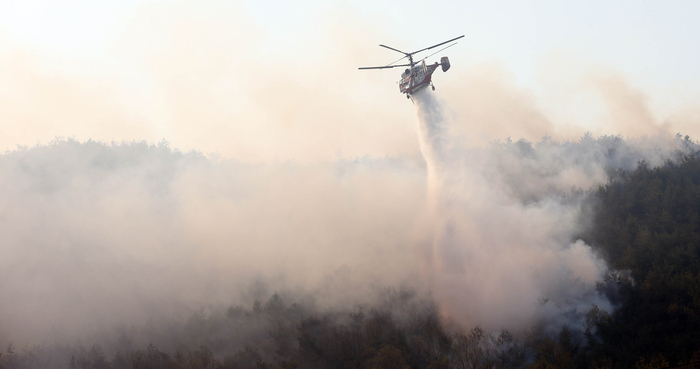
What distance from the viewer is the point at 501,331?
60562mm

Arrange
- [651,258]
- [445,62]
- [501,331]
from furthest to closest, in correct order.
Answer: [651,258]
[501,331]
[445,62]

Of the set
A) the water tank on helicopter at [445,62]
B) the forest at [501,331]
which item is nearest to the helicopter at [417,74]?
the water tank on helicopter at [445,62]

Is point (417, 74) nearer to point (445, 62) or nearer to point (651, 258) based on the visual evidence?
point (445, 62)

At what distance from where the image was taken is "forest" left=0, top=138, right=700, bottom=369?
57.6m

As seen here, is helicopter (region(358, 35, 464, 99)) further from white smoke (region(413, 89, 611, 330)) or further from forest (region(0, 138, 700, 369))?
forest (region(0, 138, 700, 369))

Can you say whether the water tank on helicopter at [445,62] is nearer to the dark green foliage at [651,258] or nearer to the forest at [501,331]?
the forest at [501,331]

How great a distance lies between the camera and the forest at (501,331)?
189 ft

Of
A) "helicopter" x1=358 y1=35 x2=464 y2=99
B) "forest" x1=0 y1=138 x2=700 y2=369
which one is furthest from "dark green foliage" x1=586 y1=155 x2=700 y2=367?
"helicopter" x1=358 y1=35 x2=464 y2=99

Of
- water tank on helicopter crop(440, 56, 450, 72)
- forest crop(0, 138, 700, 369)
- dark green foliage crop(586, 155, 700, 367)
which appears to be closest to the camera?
water tank on helicopter crop(440, 56, 450, 72)

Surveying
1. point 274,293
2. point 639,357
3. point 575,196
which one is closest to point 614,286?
point 639,357

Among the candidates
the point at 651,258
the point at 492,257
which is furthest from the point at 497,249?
the point at 651,258

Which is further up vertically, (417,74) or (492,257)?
(417,74)

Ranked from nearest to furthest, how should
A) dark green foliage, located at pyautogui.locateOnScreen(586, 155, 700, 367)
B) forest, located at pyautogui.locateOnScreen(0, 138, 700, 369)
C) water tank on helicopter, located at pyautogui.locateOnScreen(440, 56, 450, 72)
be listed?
water tank on helicopter, located at pyautogui.locateOnScreen(440, 56, 450, 72)
dark green foliage, located at pyautogui.locateOnScreen(586, 155, 700, 367)
forest, located at pyautogui.locateOnScreen(0, 138, 700, 369)

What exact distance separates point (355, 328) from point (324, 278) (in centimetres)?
1216
